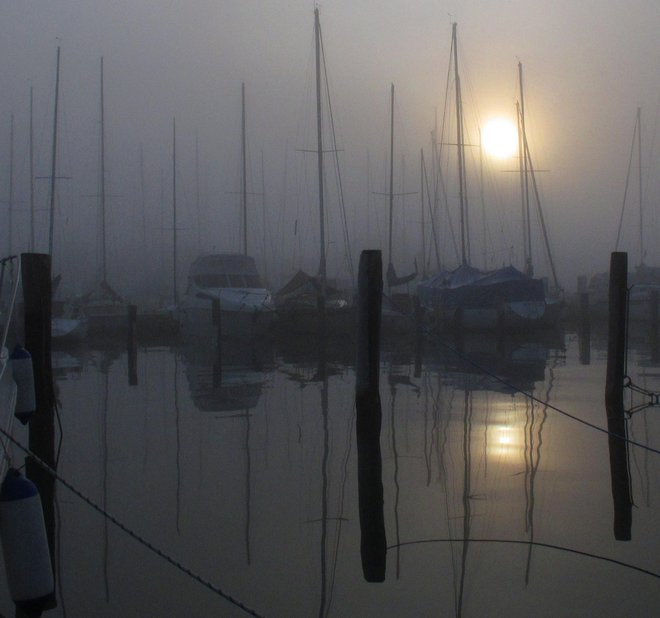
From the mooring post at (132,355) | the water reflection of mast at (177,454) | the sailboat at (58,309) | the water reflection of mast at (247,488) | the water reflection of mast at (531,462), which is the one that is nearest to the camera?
the water reflection of mast at (247,488)

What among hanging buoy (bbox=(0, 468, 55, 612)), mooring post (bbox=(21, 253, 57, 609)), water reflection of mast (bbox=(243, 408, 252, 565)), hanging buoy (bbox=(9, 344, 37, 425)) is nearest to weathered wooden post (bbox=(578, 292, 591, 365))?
water reflection of mast (bbox=(243, 408, 252, 565))

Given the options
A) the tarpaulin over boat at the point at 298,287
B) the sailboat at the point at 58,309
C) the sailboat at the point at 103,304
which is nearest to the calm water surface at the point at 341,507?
the sailboat at the point at 58,309

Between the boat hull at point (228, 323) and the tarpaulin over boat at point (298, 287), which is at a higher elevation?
the tarpaulin over boat at point (298, 287)

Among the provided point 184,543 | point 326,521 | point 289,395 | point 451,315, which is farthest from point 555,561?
point 451,315

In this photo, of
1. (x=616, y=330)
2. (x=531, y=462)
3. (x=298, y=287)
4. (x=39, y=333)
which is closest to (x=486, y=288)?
(x=298, y=287)

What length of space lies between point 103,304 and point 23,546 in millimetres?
40568

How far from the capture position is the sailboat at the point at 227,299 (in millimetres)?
35812

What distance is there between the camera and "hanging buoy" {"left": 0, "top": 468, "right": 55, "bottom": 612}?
5160mm

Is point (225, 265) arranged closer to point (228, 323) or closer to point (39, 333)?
point (228, 323)

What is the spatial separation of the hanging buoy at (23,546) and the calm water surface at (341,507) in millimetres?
332

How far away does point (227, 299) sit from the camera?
36.5 meters

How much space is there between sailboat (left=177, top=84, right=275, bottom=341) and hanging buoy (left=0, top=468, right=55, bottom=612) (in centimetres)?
3014

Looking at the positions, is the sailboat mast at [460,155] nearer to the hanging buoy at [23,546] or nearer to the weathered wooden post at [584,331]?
the weathered wooden post at [584,331]

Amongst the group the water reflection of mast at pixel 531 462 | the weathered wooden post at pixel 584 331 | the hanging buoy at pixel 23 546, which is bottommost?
the weathered wooden post at pixel 584 331
